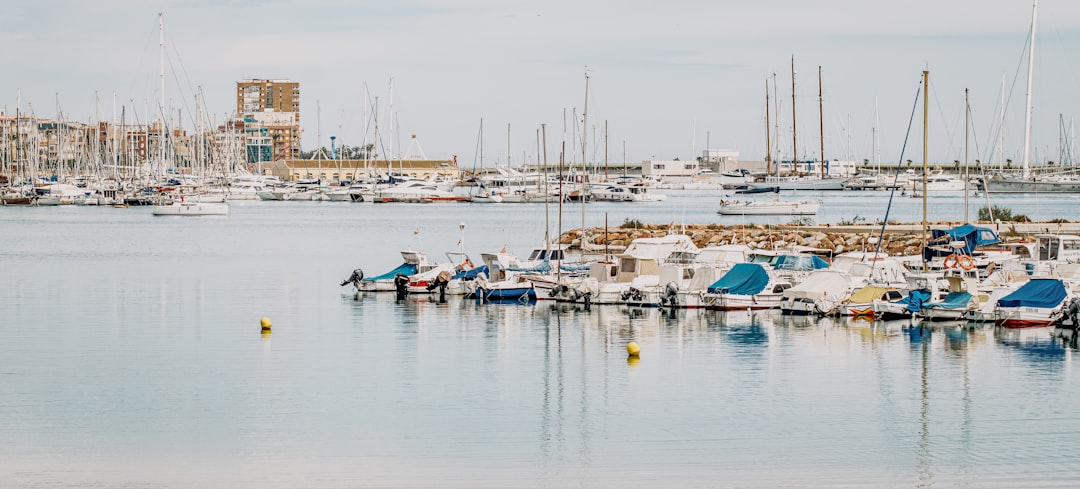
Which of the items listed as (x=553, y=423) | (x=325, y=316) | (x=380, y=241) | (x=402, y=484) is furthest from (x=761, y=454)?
(x=380, y=241)

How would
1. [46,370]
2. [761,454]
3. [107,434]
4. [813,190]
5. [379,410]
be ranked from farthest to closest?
[813,190], [46,370], [379,410], [107,434], [761,454]

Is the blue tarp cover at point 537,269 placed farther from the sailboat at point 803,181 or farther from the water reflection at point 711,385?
the sailboat at point 803,181

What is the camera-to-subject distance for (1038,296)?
3884 cm

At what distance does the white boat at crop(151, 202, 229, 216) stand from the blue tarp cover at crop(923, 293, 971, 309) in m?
94.0

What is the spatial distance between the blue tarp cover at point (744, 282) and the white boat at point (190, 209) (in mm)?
88078

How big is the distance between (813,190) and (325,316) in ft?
494

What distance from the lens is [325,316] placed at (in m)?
44.4

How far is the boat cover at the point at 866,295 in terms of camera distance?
41.5m

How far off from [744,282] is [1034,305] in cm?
908

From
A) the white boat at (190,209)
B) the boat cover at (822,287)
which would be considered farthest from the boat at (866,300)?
the white boat at (190,209)

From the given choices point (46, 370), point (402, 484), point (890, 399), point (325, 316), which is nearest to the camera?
point (402, 484)

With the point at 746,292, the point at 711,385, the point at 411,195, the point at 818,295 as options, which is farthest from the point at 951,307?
the point at 411,195

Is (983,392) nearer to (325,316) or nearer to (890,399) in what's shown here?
(890,399)

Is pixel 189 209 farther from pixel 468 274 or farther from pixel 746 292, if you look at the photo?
pixel 746 292
